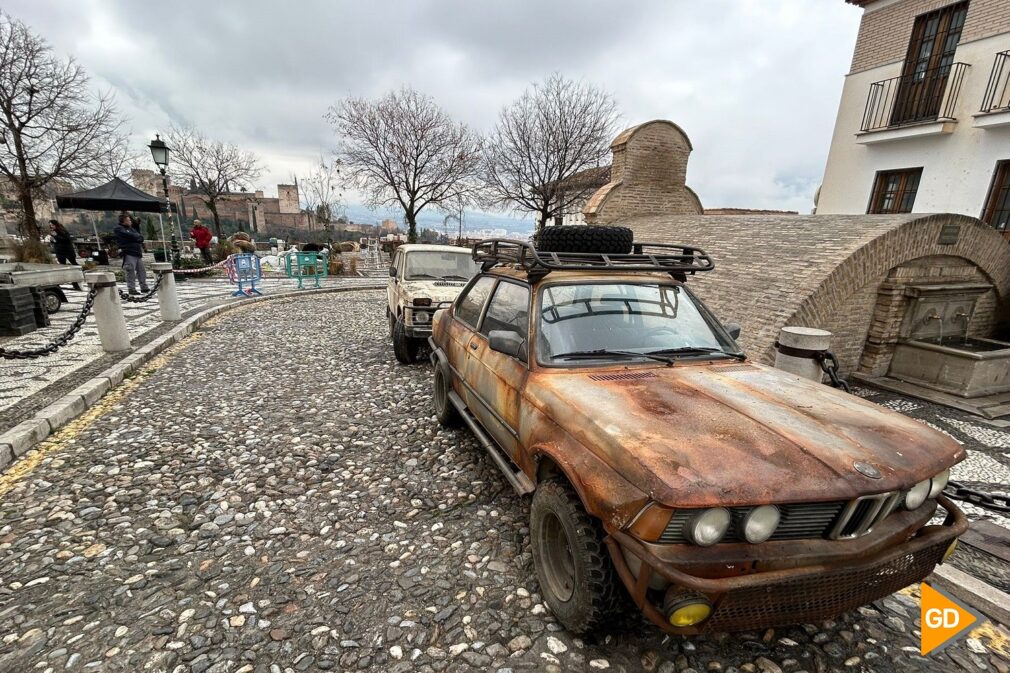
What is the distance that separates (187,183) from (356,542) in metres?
35.6

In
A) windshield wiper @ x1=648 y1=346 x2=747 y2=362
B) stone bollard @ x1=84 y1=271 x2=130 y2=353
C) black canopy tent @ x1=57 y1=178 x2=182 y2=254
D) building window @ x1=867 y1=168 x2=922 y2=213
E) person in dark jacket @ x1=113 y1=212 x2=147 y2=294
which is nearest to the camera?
windshield wiper @ x1=648 y1=346 x2=747 y2=362

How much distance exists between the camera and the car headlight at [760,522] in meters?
1.66

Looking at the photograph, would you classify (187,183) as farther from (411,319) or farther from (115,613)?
(115,613)

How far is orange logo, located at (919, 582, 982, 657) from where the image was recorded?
2258 mm

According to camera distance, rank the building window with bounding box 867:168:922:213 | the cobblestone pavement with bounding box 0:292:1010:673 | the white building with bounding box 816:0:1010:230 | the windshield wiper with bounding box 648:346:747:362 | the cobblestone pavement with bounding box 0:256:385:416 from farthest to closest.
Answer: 1. the building window with bounding box 867:168:922:213
2. the white building with bounding box 816:0:1010:230
3. the cobblestone pavement with bounding box 0:256:385:416
4. the windshield wiper with bounding box 648:346:747:362
5. the cobblestone pavement with bounding box 0:292:1010:673

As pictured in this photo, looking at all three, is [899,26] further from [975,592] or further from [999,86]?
[975,592]

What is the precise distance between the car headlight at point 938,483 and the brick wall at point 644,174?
1225 centimetres

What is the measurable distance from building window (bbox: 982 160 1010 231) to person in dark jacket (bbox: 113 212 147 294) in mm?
21741

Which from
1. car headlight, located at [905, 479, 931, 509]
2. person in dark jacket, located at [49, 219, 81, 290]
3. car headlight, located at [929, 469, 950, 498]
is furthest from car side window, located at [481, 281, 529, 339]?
person in dark jacket, located at [49, 219, 81, 290]

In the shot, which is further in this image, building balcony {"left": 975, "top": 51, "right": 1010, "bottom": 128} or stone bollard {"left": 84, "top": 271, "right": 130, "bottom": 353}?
building balcony {"left": 975, "top": 51, "right": 1010, "bottom": 128}

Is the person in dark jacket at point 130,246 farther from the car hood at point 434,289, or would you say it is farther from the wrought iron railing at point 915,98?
the wrought iron railing at point 915,98

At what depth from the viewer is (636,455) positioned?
180cm

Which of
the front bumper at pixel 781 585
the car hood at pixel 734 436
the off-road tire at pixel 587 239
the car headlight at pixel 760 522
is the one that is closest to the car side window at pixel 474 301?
the off-road tire at pixel 587 239

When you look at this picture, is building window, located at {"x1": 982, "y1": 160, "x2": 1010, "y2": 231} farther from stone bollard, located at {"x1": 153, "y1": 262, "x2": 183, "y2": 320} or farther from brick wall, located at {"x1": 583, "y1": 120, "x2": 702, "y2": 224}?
stone bollard, located at {"x1": 153, "y1": 262, "x2": 183, "y2": 320}
